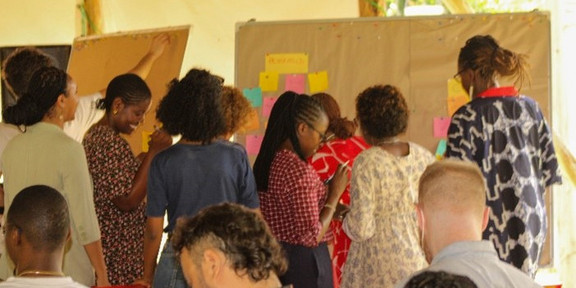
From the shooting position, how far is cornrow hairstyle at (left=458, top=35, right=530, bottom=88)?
4629mm

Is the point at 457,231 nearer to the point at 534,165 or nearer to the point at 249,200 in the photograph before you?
the point at 249,200

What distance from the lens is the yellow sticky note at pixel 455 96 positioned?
6.18m

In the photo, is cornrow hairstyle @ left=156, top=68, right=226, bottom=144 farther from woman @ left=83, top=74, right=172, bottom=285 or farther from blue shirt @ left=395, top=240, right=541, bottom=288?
blue shirt @ left=395, top=240, right=541, bottom=288

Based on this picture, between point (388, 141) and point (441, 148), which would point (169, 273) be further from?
point (441, 148)

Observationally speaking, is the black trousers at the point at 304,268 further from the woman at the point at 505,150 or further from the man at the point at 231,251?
the man at the point at 231,251

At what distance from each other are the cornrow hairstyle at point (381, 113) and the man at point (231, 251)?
211cm

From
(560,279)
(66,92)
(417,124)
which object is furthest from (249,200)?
(560,279)

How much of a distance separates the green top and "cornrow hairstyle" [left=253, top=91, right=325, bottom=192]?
0.77 m

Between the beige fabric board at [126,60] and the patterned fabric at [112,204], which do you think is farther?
the beige fabric board at [126,60]

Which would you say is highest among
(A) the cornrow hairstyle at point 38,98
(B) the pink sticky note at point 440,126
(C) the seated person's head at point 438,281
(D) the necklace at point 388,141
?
(A) the cornrow hairstyle at point 38,98

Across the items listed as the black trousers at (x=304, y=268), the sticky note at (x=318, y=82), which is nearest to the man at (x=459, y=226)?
the black trousers at (x=304, y=268)

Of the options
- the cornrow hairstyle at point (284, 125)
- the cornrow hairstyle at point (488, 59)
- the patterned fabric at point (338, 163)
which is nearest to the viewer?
the cornrow hairstyle at point (284, 125)

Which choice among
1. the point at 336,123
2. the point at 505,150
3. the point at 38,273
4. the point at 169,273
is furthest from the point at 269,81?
the point at 38,273

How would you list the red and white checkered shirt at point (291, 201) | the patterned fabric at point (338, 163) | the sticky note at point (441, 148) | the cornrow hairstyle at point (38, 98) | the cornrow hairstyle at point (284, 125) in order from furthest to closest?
the sticky note at point (441, 148) → the patterned fabric at point (338, 163) → the cornrow hairstyle at point (284, 125) → the red and white checkered shirt at point (291, 201) → the cornrow hairstyle at point (38, 98)
